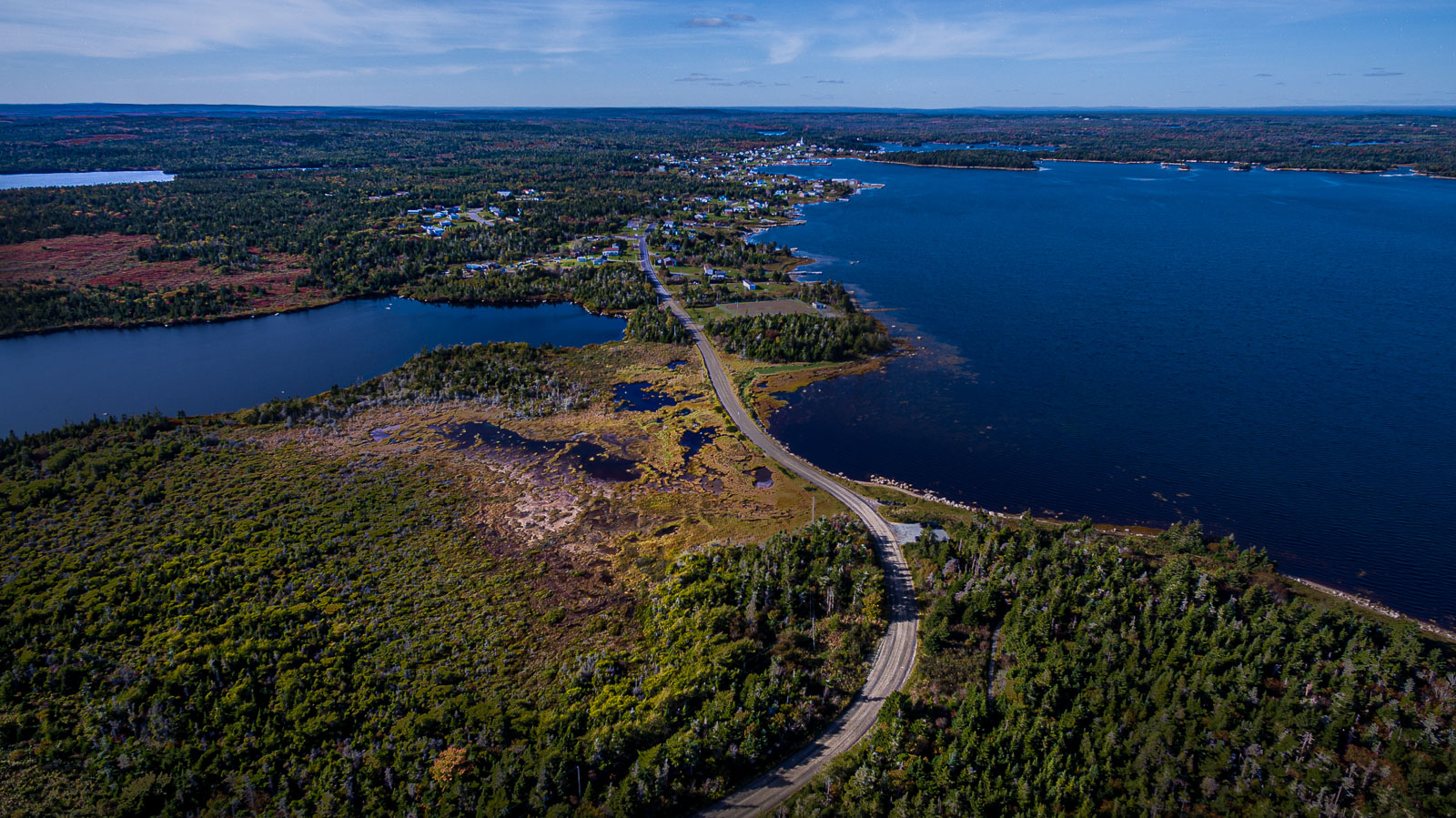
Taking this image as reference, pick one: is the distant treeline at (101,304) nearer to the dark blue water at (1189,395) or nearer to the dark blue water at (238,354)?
the dark blue water at (238,354)

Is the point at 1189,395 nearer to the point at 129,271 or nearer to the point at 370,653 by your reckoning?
the point at 370,653

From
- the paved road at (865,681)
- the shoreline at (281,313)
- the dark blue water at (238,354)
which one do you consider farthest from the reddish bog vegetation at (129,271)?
the paved road at (865,681)

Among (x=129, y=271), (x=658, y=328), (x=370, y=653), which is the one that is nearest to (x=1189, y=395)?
(x=658, y=328)

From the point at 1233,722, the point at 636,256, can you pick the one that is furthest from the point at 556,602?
the point at 636,256

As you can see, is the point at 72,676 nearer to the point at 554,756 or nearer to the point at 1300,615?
the point at 554,756

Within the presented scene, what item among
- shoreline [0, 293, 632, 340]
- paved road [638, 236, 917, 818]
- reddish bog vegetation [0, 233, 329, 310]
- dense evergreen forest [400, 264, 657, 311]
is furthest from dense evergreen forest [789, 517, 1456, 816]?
reddish bog vegetation [0, 233, 329, 310]

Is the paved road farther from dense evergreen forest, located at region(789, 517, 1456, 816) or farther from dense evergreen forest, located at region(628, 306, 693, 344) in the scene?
dense evergreen forest, located at region(628, 306, 693, 344)
